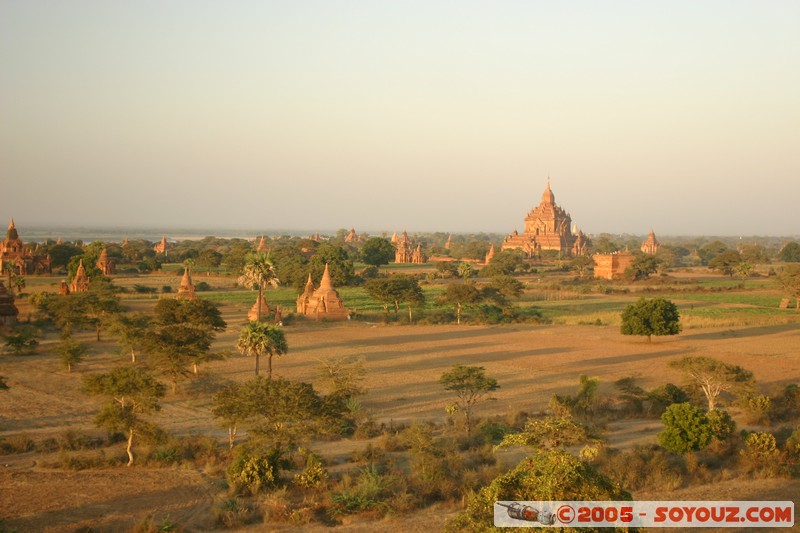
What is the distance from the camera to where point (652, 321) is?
1368 inches

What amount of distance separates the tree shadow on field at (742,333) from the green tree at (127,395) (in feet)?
87.7

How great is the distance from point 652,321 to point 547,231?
85.0 metres

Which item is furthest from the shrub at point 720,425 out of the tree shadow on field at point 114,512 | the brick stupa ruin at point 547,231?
the brick stupa ruin at point 547,231

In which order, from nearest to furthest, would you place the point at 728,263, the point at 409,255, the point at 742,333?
the point at 742,333 < the point at 728,263 < the point at 409,255

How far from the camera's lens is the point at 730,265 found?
266ft

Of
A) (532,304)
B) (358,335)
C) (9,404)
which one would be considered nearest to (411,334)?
(358,335)

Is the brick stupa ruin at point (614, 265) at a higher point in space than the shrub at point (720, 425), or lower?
higher

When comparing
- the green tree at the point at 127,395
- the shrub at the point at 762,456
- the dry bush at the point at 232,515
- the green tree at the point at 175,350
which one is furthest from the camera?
the green tree at the point at 175,350

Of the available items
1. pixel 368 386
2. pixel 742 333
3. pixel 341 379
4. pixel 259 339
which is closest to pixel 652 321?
pixel 742 333

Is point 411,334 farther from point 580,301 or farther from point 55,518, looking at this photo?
point 55,518

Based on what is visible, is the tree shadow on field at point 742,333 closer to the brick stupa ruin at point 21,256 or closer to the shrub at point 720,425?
the shrub at point 720,425

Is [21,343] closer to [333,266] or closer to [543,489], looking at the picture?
[543,489]

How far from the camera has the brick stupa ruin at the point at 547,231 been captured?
380 ft

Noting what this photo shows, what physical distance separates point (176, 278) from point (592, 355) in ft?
165
